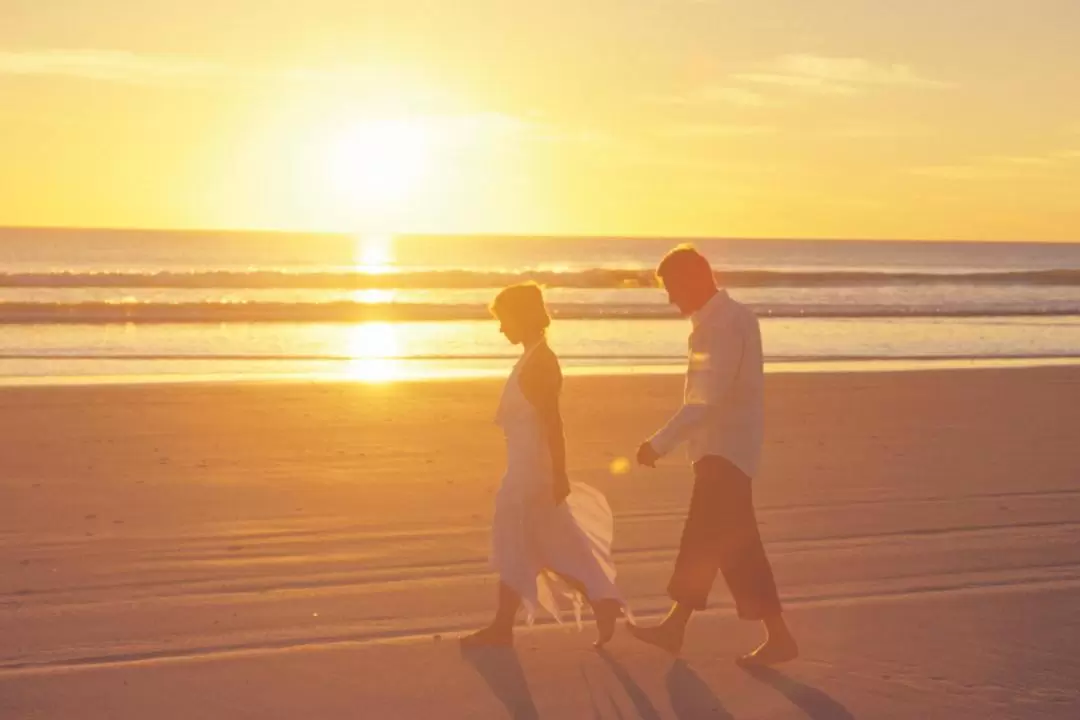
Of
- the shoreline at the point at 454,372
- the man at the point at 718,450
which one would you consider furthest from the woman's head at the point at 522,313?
the shoreline at the point at 454,372

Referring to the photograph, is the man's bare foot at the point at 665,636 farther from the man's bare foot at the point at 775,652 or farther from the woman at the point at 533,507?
the man's bare foot at the point at 775,652

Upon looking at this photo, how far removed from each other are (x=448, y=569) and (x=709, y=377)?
2.62 meters

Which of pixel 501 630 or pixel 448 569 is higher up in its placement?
pixel 448 569

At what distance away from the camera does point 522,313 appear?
6.07 meters

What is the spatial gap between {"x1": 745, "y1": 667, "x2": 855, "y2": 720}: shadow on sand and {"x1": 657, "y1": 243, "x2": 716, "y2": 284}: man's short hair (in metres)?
1.70

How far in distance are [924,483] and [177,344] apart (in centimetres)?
1671

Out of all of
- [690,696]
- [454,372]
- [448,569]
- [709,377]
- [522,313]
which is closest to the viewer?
[690,696]

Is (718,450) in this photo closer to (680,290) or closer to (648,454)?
(648,454)

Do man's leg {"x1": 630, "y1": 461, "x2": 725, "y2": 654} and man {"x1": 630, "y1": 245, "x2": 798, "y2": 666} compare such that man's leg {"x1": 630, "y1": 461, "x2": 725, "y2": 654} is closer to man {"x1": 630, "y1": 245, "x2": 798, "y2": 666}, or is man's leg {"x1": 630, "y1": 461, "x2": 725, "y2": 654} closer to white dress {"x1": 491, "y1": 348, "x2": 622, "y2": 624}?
man {"x1": 630, "y1": 245, "x2": 798, "y2": 666}

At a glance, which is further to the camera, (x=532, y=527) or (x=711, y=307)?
(x=532, y=527)

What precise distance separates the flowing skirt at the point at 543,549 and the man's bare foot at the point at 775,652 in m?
0.66

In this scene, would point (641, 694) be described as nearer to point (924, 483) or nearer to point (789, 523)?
point (789, 523)

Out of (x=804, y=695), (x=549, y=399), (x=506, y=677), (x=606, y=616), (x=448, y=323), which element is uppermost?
(x=448, y=323)

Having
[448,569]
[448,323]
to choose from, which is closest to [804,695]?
[448,569]
